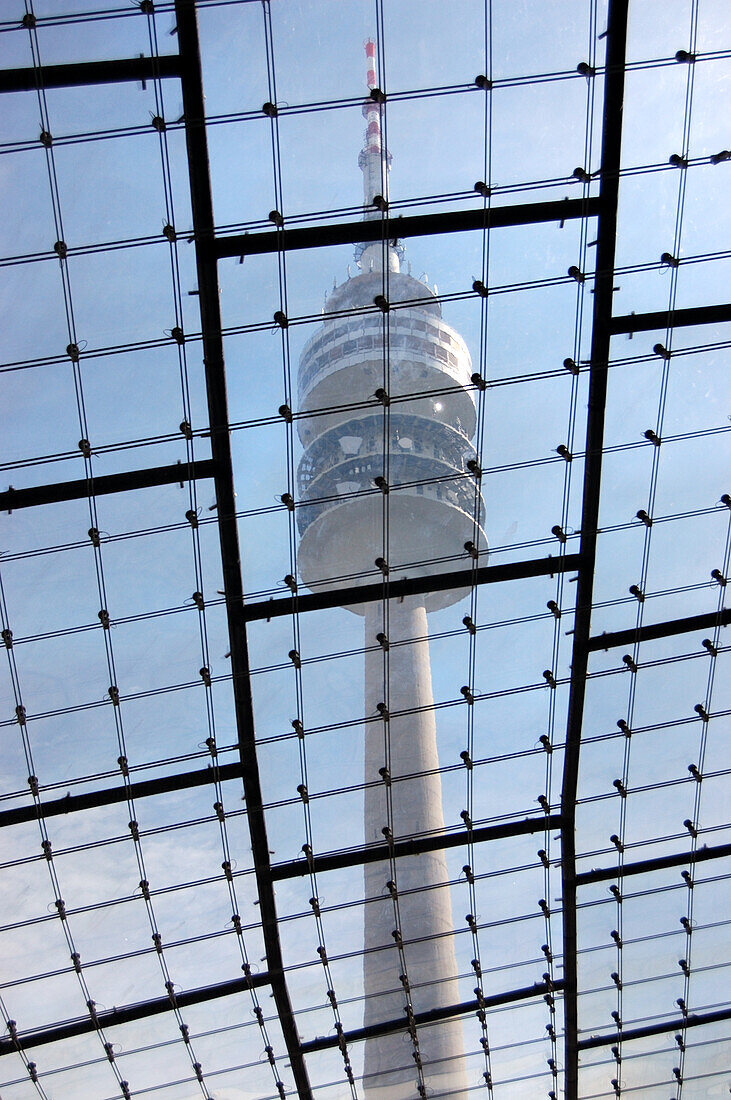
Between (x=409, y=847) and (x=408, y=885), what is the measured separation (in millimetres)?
1247

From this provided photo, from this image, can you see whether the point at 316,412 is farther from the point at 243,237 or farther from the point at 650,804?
the point at 650,804

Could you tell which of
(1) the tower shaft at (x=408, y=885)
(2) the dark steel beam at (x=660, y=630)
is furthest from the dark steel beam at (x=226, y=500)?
(2) the dark steel beam at (x=660, y=630)

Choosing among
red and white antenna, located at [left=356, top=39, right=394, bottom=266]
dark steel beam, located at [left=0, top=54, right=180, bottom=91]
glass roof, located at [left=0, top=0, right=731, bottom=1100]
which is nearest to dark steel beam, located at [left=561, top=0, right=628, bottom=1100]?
glass roof, located at [left=0, top=0, right=731, bottom=1100]

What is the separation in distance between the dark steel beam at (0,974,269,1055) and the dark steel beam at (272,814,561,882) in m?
2.41

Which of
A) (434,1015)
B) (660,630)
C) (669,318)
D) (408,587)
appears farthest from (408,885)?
(669,318)

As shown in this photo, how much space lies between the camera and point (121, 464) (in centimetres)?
1977

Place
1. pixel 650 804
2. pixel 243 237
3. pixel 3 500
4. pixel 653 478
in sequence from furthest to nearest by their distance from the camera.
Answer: pixel 650 804 < pixel 653 478 < pixel 3 500 < pixel 243 237

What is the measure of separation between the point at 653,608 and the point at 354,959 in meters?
9.45

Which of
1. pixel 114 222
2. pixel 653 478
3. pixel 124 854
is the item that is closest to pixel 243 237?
pixel 114 222

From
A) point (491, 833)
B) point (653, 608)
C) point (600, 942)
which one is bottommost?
→ point (600, 942)

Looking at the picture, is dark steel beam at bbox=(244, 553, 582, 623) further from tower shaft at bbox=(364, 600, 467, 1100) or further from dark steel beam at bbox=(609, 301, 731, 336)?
dark steel beam at bbox=(609, 301, 731, 336)

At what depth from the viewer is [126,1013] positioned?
23062mm

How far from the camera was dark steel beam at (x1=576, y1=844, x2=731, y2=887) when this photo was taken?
24.2 metres

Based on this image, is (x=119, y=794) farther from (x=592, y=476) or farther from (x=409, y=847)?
(x=592, y=476)
